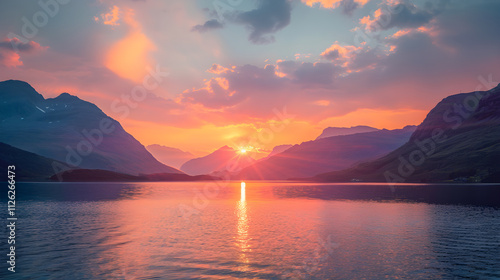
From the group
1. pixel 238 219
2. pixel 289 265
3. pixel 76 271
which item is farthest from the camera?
pixel 238 219

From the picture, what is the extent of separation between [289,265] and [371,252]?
11744 mm

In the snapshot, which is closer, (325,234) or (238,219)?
(325,234)

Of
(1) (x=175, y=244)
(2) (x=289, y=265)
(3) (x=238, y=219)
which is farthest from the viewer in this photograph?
(3) (x=238, y=219)

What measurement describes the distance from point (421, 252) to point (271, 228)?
24.9m

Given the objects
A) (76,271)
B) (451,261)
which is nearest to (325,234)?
(451,261)

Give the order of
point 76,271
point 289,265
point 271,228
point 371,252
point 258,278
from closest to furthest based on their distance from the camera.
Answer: point 258,278
point 76,271
point 289,265
point 371,252
point 271,228

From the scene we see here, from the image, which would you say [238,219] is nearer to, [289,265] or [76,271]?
[289,265]

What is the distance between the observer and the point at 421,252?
3809 centimetres

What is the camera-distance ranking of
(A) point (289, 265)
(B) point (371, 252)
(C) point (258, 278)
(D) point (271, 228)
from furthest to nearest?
(D) point (271, 228) → (B) point (371, 252) → (A) point (289, 265) → (C) point (258, 278)

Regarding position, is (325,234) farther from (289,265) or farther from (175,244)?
(175,244)

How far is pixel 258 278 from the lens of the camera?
2850cm

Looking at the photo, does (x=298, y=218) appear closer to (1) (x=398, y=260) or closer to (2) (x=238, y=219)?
(2) (x=238, y=219)

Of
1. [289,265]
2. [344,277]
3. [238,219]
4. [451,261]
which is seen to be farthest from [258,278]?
[238,219]

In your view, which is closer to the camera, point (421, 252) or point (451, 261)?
point (451, 261)
